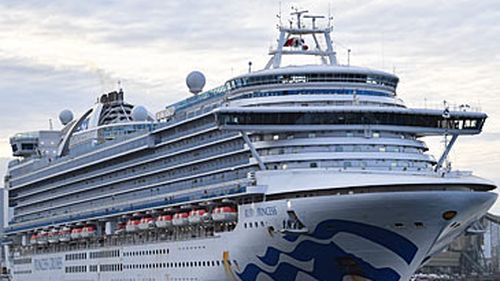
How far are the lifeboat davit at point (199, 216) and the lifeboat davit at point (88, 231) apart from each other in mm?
15803

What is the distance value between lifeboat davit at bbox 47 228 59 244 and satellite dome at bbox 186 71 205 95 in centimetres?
1672

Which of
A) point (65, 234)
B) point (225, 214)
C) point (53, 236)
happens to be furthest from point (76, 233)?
point (225, 214)

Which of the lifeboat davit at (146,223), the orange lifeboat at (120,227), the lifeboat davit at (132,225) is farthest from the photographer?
the orange lifeboat at (120,227)

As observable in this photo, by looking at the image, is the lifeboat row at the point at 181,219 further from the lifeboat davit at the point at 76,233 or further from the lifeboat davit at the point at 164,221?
the lifeboat davit at the point at 76,233

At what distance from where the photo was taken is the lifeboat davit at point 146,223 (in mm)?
60638

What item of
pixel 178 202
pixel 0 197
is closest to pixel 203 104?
pixel 178 202

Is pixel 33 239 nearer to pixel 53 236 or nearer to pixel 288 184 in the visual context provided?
pixel 53 236

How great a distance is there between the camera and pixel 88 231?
7050cm

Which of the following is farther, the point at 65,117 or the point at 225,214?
the point at 65,117

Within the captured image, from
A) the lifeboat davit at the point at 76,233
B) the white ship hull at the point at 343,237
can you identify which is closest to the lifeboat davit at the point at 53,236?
the lifeboat davit at the point at 76,233

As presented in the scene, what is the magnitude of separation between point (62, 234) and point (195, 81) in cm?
1626

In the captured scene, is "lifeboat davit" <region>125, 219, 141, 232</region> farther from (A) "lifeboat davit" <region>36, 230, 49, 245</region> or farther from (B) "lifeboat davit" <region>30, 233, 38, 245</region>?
(B) "lifeboat davit" <region>30, 233, 38, 245</region>

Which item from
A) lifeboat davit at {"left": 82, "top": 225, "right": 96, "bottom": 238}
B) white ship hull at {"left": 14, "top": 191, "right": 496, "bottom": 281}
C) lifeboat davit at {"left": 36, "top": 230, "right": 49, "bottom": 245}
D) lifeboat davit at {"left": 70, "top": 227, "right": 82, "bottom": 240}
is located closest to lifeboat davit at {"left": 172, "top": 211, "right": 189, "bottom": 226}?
white ship hull at {"left": 14, "top": 191, "right": 496, "bottom": 281}

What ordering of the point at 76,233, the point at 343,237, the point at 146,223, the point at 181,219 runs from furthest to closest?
the point at 76,233 → the point at 146,223 → the point at 181,219 → the point at 343,237
